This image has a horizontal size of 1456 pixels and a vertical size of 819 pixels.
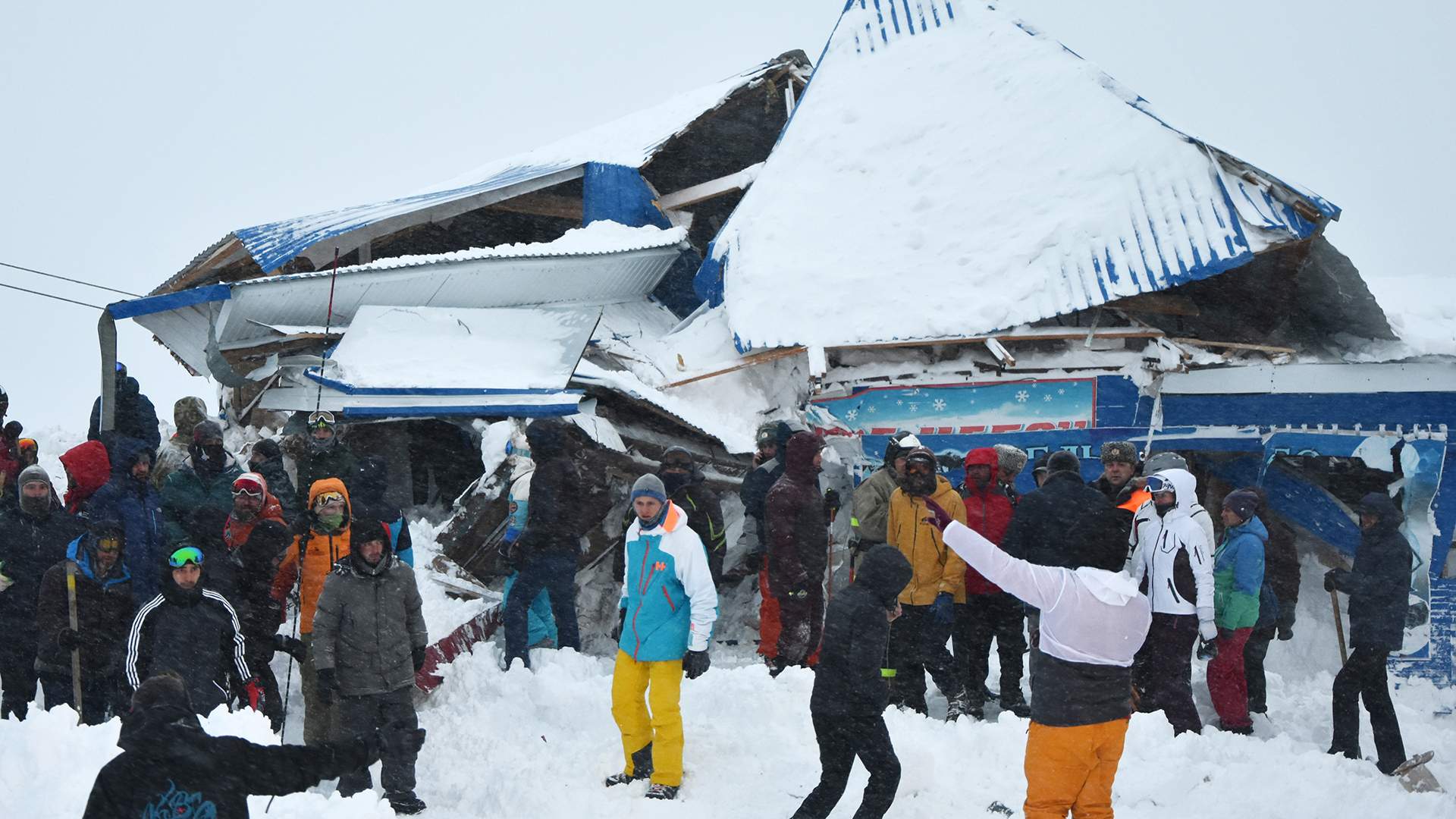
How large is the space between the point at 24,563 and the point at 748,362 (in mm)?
6152

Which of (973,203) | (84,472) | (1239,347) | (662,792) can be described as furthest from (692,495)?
(973,203)

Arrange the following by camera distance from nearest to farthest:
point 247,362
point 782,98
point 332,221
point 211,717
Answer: point 211,717 → point 247,362 → point 332,221 → point 782,98

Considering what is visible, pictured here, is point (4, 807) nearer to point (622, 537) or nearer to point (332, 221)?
point (622, 537)

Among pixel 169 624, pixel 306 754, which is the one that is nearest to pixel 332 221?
A: pixel 169 624

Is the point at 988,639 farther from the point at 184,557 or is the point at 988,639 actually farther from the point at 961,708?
the point at 184,557

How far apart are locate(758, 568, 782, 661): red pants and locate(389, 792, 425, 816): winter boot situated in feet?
9.34

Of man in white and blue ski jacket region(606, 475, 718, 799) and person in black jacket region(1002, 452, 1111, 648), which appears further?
man in white and blue ski jacket region(606, 475, 718, 799)

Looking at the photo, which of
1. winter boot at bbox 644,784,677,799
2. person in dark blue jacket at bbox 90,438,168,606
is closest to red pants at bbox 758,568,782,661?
winter boot at bbox 644,784,677,799

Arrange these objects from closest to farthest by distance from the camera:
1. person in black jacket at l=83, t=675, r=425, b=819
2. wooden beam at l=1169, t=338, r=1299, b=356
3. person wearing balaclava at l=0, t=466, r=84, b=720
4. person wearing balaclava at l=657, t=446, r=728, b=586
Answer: person in black jacket at l=83, t=675, r=425, b=819
person wearing balaclava at l=0, t=466, r=84, b=720
person wearing balaclava at l=657, t=446, r=728, b=586
wooden beam at l=1169, t=338, r=1299, b=356

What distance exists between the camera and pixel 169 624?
19.5ft

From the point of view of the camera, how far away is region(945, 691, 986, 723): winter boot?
23.9 feet

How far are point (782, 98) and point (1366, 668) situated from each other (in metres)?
11.1

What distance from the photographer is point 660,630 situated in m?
6.06

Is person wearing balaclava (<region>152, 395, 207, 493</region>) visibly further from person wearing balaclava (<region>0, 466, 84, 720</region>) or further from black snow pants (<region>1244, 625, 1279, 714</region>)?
black snow pants (<region>1244, 625, 1279, 714</region>)
